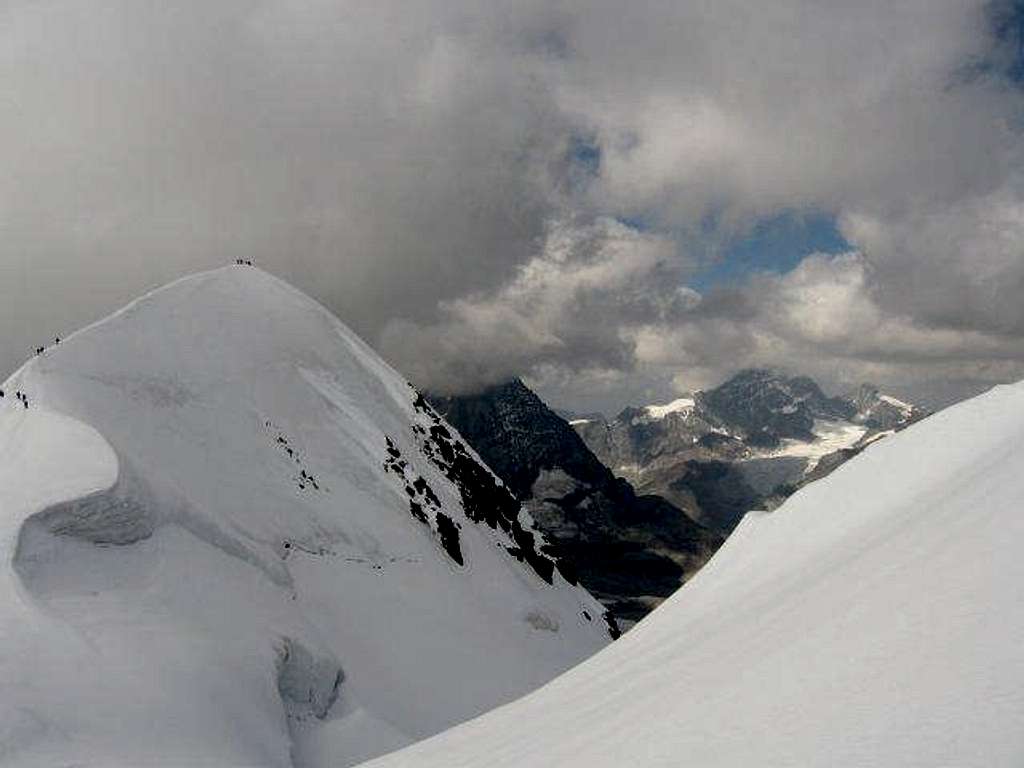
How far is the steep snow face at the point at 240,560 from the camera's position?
69.7ft

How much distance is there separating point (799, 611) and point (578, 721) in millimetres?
3423

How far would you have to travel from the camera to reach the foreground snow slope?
5398 mm

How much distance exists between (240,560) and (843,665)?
1369 inches

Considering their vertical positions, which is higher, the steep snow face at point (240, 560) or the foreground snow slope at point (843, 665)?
the steep snow face at point (240, 560)

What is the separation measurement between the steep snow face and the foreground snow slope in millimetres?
13848

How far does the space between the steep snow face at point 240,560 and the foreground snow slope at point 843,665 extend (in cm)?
1385

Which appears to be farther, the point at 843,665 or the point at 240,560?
the point at 240,560

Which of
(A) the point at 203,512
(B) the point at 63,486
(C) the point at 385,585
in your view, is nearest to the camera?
(B) the point at 63,486

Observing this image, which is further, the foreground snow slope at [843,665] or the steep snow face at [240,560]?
the steep snow face at [240,560]

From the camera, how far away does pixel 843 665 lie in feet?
22.6

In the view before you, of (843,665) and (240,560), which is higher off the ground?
(240,560)

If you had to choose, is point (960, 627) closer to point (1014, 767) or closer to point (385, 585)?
point (1014, 767)

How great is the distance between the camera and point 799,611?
378 inches

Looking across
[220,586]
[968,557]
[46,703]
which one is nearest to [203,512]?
[220,586]
